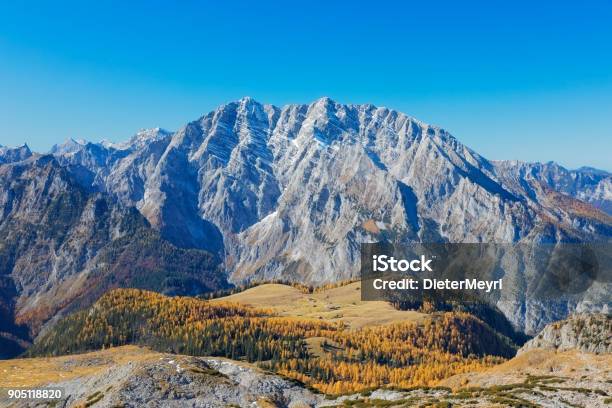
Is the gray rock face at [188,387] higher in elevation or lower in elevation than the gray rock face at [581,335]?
lower

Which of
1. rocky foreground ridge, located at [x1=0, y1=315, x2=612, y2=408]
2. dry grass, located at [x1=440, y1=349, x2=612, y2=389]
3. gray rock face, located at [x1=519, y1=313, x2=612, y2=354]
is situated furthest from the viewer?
gray rock face, located at [x1=519, y1=313, x2=612, y2=354]

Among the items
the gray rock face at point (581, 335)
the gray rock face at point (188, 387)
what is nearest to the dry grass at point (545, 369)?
the gray rock face at point (581, 335)

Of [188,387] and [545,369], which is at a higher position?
[545,369]

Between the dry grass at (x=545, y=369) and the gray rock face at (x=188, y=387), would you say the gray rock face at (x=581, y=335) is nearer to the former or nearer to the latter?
the dry grass at (x=545, y=369)

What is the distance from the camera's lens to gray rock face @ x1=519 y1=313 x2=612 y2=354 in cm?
11031

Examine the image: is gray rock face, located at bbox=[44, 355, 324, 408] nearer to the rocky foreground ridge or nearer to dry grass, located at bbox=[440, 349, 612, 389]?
the rocky foreground ridge

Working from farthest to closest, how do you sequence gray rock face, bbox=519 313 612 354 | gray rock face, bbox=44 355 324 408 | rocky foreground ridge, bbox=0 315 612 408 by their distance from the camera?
1. gray rock face, bbox=44 355 324 408
2. gray rock face, bbox=519 313 612 354
3. rocky foreground ridge, bbox=0 315 612 408

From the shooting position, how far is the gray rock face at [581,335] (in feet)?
362

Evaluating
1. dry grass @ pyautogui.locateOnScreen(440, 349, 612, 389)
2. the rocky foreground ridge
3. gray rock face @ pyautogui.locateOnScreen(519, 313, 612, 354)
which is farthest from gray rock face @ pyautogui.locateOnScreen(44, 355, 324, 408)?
gray rock face @ pyautogui.locateOnScreen(519, 313, 612, 354)

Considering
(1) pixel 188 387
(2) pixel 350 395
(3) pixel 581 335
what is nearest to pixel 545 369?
(3) pixel 581 335

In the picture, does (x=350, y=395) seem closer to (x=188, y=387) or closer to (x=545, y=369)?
(x=188, y=387)

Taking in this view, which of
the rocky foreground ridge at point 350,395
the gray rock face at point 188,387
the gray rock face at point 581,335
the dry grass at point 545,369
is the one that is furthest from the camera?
the gray rock face at point 188,387

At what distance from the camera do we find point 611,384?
92.1 meters

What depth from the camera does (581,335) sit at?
11362 centimetres
